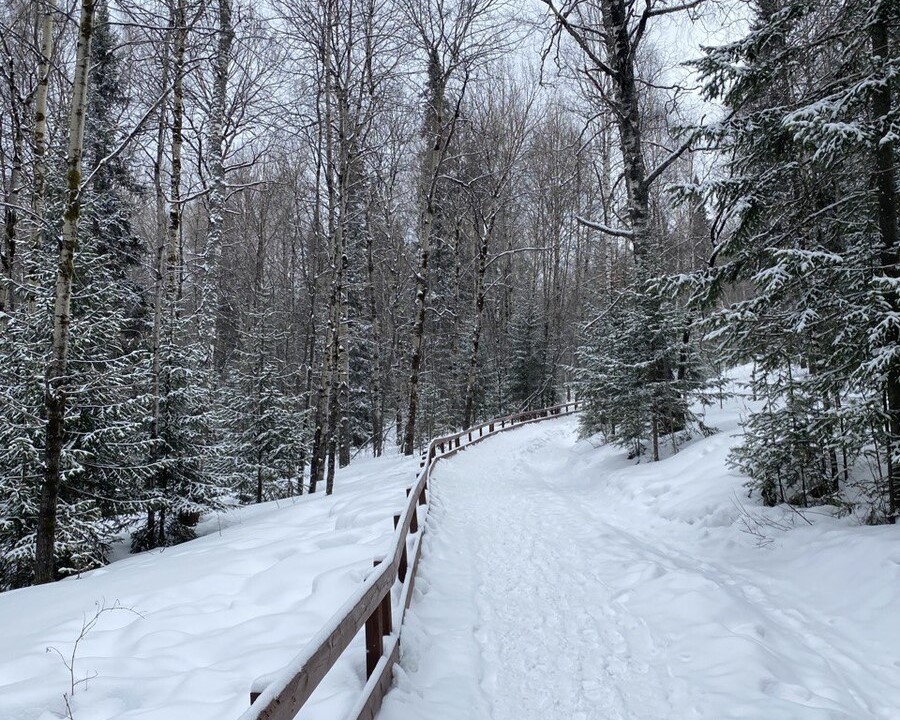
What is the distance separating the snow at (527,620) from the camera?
4062 mm

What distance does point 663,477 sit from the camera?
11.5m

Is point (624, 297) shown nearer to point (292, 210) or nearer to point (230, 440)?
point (230, 440)

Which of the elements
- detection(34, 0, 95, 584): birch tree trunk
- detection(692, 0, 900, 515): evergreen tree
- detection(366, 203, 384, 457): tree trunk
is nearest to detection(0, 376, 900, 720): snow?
detection(34, 0, 95, 584): birch tree trunk

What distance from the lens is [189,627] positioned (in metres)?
5.37

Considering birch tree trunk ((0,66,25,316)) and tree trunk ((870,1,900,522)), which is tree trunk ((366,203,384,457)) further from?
tree trunk ((870,1,900,522))

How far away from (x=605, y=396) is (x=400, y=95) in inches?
481

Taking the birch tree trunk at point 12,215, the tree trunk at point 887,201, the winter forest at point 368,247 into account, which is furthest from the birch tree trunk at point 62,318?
the tree trunk at point 887,201

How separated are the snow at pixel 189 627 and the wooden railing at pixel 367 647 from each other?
0.26 m

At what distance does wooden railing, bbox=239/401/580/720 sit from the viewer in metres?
1.96

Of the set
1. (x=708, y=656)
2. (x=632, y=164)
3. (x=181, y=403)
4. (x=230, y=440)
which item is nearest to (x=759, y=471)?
(x=708, y=656)

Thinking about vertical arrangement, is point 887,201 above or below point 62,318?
above

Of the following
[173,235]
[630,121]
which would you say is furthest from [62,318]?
[630,121]

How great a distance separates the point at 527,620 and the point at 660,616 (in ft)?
4.84

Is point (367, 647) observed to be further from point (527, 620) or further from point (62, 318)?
point (62, 318)
